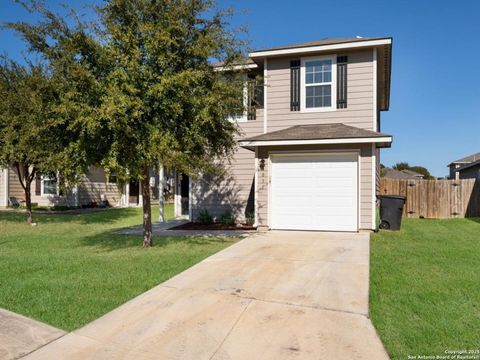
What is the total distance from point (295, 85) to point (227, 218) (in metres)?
5.24

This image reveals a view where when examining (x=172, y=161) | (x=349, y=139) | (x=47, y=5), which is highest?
(x=47, y=5)

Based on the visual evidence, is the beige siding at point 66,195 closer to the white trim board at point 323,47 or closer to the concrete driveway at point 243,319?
the white trim board at point 323,47

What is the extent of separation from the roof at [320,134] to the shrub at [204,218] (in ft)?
12.2

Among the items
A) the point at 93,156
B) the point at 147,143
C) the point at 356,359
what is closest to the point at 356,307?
the point at 356,359

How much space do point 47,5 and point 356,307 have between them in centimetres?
808

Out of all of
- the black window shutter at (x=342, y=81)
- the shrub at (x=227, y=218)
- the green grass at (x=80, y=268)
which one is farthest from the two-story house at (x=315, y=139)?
the green grass at (x=80, y=268)

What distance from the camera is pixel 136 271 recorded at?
6523mm

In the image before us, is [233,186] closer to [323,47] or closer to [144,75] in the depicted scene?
[323,47]

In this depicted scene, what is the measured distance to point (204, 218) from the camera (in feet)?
44.8

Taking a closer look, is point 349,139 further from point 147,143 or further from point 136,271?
point 136,271

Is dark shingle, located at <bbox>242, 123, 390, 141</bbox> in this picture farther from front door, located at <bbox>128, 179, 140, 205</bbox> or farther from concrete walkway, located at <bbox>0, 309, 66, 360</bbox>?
front door, located at <bbox>128, 179, 140, 205</bbox>

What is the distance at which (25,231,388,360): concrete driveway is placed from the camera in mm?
3582

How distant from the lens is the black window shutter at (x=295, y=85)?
12188 mm

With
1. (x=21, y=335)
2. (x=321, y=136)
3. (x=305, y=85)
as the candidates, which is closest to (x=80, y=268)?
(x=21, y=335)
